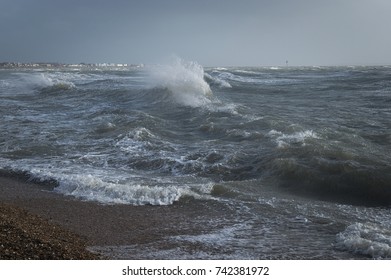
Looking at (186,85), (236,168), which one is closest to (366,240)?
(236,168)

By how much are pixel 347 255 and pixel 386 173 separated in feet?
12.0

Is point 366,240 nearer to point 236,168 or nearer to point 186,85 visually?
point 236,168

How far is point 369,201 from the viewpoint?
712cm

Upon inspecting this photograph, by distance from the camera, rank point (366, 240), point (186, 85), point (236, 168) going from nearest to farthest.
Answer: point (366, 240)
point (236, 168)
point (186, 85)

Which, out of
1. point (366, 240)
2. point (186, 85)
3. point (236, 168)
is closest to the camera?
point (366, 240)

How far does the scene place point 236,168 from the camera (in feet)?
28.9

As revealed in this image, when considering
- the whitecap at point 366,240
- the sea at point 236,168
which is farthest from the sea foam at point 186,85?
the whitecap at point 366,240

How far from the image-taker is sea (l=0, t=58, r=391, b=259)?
17.7 feet

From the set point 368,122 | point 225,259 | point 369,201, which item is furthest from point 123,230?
point 368,122

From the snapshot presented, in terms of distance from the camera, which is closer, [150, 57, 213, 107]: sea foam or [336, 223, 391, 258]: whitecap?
[336, 223, 391, 258]: whitecap

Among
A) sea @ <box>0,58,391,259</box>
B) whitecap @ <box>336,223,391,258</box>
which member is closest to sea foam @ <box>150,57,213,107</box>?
sea @ <box>0,58,391,259</box>

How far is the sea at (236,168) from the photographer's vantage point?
5387 millimetres

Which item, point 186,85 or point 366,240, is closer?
point 366,240

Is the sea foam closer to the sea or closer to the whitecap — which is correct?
the sea
